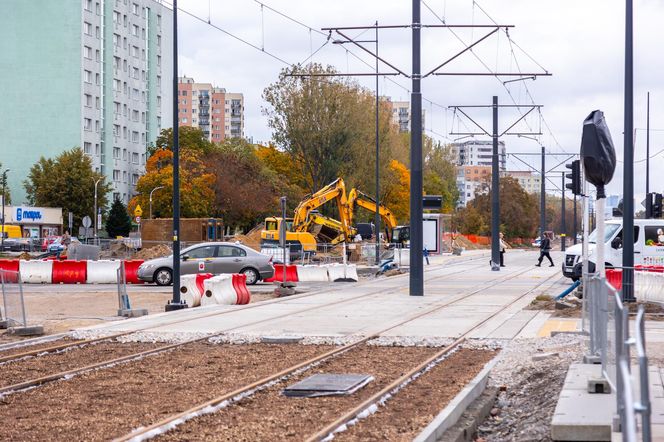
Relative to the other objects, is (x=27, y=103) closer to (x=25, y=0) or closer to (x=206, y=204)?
(x=25, y=0)

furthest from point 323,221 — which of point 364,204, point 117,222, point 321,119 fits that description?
point 117,222

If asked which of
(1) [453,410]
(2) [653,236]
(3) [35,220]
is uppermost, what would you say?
(3) [35,220]

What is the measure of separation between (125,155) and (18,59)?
1695cm

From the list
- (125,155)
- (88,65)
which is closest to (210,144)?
(125,155)

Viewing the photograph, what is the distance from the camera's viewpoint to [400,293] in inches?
1206

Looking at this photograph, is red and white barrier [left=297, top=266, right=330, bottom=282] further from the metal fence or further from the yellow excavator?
the metal fence

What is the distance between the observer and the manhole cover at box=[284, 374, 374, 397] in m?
10.9

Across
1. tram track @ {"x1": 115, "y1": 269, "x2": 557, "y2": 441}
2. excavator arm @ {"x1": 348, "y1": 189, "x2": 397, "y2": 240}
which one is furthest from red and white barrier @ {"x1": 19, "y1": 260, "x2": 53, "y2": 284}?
excavator arm @ {"x1": 348, "y1": 189, "x2": 397, "y2": 240}

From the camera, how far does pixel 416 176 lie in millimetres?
29094

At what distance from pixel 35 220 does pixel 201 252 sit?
6122cm

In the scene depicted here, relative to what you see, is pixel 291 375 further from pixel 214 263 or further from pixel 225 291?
pixel 214 263

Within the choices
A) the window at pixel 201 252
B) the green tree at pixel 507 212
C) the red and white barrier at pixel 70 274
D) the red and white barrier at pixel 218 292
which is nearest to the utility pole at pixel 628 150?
the red and white barrier at pixel 218 292

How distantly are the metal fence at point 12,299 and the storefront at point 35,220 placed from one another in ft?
244

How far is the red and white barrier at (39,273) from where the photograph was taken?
38.7 meters
